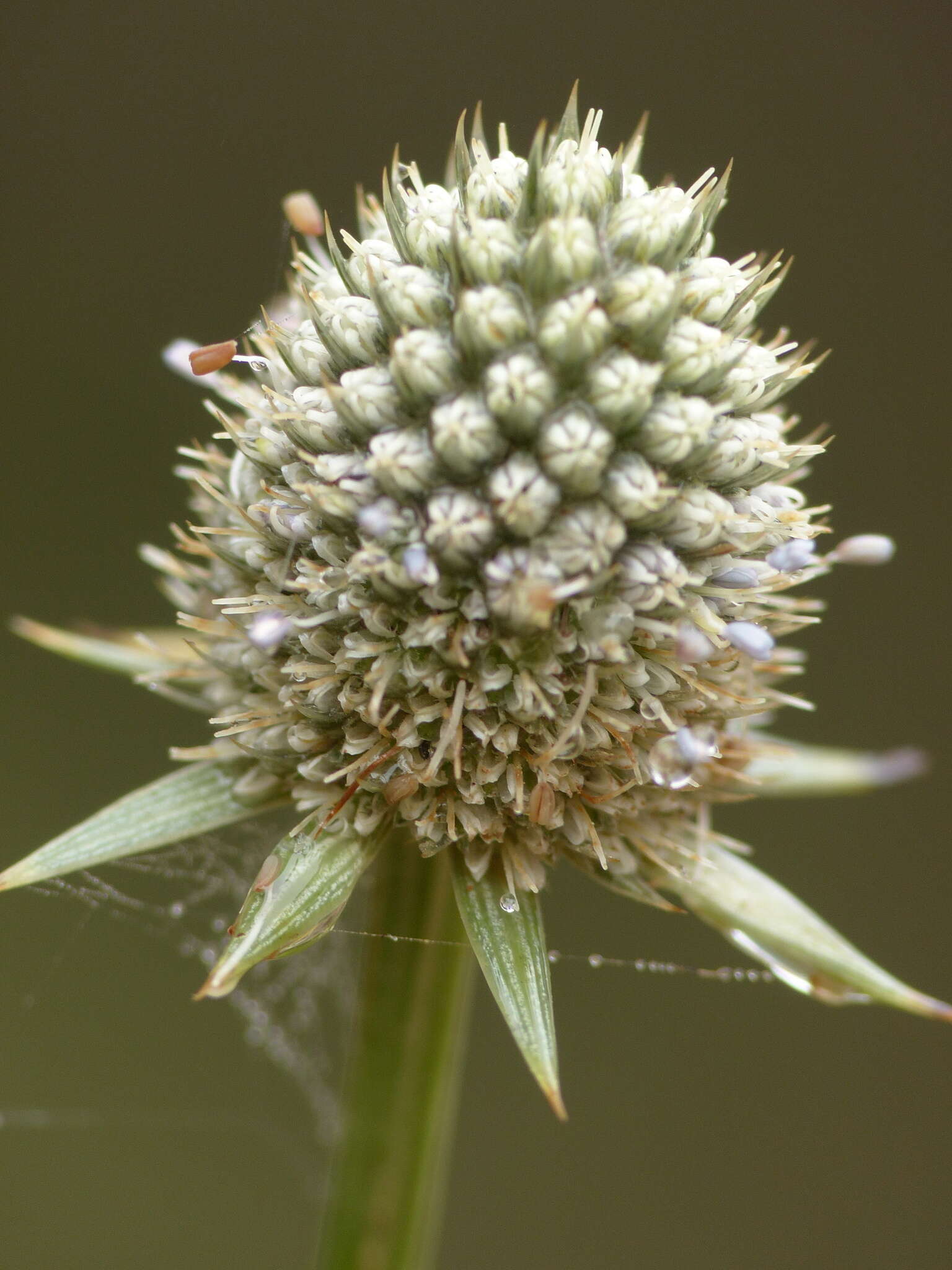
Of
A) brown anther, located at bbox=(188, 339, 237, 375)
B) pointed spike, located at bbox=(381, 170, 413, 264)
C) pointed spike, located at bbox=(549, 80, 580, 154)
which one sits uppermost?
pointed spike, located at bbox=(549, 80, 580, 154)

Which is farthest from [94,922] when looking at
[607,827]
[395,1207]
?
[607,827]

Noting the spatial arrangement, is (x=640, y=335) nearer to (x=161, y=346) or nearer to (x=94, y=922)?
(x=94, y=922)

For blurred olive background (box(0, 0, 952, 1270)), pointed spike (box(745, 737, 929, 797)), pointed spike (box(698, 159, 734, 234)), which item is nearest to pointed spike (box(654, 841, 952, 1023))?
pointed spike (box(745, 737, 929, 797))

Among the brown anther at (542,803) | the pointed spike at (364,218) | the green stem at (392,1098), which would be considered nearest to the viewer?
the brown anther at (542,803)

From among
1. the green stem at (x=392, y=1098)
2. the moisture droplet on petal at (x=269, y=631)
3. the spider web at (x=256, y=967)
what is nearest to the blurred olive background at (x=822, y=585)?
the spider web at (x=256, y=967)

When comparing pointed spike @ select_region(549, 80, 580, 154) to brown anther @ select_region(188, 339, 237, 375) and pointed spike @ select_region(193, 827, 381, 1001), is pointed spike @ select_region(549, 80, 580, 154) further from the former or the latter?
pointed spike @ select_region(193, 827, 381, 1001)

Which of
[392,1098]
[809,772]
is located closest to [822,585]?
[809,772]

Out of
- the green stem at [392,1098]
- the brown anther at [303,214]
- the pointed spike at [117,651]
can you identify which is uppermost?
the brown anther at [303,214]

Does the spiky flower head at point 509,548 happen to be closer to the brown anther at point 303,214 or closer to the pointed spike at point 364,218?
the brown anther at point 303,214
